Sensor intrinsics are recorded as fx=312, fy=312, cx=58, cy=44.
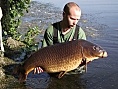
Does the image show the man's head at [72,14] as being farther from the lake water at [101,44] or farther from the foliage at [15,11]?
the foliage at [15,11]

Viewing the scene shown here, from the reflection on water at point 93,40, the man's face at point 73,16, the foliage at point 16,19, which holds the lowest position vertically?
the reflection on water at point 93,40

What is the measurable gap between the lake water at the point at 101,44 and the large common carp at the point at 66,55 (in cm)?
141

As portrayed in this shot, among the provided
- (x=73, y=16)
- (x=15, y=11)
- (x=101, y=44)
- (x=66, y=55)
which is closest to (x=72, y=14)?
(x=73, y=16)

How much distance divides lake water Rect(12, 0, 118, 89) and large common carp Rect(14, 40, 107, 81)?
1409 mm

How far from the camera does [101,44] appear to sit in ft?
31.5

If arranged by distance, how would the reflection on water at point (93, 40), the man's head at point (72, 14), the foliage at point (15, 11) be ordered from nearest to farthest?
the man's head at point (72, 14), the reflection on water at point (93, 40), the foliage at point (15, 11)

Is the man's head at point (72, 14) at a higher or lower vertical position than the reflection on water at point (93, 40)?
higher

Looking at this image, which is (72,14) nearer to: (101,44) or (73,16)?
(73,16)

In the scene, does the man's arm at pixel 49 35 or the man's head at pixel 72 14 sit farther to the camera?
the man's arm at pixel 49 35

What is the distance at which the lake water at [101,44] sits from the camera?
6297 mm

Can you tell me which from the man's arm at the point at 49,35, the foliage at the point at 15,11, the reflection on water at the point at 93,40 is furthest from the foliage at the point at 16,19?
the man's arm at the point at 49,35

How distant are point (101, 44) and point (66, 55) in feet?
16.7

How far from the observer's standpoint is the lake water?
6.30 m

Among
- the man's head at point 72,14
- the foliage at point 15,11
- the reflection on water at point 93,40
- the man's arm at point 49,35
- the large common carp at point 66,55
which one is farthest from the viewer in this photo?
the foliage at point 15,11
